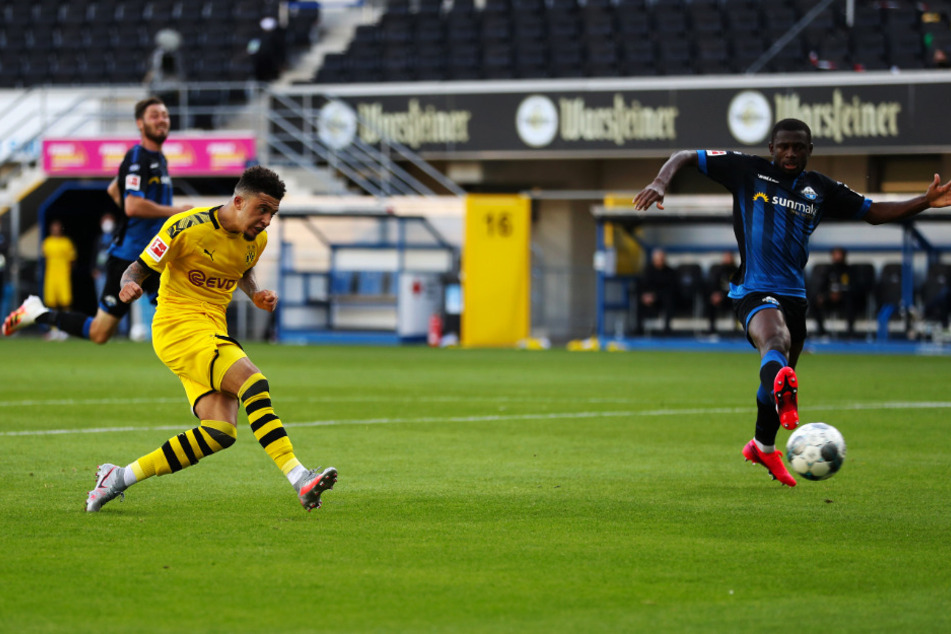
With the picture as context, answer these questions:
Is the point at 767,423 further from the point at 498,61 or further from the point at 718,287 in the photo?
the point at 498,61

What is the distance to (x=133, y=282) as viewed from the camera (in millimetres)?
6309

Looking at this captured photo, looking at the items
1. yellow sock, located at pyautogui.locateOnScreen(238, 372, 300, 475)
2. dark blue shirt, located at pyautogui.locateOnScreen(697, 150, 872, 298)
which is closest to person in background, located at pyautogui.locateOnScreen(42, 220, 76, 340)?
dark blue shirt, located at pyautogui.locateOnScreen(697, 150, 872, 298)

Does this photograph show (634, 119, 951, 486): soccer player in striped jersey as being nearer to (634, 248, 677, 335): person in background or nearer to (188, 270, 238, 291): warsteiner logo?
(188, 270, 238, 291): warsteiner logo

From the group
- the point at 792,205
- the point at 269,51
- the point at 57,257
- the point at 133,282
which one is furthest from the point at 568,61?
the point at 133,282

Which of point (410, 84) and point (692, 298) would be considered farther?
point (410, 84)

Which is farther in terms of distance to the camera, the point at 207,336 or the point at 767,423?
the point at 767,423

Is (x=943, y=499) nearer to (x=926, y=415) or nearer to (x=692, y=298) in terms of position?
(x=926, y=415)

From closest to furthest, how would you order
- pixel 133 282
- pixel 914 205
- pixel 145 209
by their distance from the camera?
pixel 133 282, pixel 914 205, pixel 145 209

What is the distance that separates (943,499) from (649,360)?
14146mm

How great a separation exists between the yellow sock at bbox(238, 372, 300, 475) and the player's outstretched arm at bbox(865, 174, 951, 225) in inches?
145

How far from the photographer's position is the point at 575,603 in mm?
4645

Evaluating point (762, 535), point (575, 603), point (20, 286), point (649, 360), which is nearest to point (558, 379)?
point (649, 360)

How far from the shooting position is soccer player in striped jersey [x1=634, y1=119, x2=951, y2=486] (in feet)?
25.2

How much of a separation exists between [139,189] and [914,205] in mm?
6161
